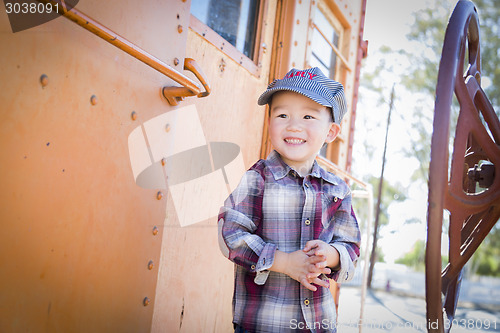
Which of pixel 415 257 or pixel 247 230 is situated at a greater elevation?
pixel 247 230

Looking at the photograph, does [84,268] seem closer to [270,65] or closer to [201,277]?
[201,277]

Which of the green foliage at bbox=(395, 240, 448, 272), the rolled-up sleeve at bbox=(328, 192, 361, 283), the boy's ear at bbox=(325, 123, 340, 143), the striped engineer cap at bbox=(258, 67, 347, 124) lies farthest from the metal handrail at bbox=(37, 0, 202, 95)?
the green foliage at bbox=(395, 240, 448, 272)

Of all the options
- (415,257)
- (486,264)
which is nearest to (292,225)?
(486,264)

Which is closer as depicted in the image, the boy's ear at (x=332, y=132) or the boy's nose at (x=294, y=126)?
the boy's nose at (x=294, y=126)

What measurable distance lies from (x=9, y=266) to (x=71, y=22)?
0.58 metres

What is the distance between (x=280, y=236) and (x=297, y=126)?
37 centimetres

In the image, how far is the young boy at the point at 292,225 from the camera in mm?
1251

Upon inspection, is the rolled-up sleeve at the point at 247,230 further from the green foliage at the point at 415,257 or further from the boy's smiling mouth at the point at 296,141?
the green foliage at the point at 415,257

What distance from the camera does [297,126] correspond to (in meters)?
1.38

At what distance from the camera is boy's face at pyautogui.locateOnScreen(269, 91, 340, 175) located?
1391 millimetres

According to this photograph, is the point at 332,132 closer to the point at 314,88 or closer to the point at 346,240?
the point at 314,88

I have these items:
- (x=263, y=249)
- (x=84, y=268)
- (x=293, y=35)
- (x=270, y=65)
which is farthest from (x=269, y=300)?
(x=293, y=35)

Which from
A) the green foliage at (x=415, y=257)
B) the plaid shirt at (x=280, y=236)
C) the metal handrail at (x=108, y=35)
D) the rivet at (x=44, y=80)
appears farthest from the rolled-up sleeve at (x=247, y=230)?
the green foliage at (x=415, y=257)

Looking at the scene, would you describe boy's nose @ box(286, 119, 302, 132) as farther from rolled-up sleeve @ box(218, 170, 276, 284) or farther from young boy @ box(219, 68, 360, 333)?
rolled-up sleeve @ box(218, 170, 276, 284)
